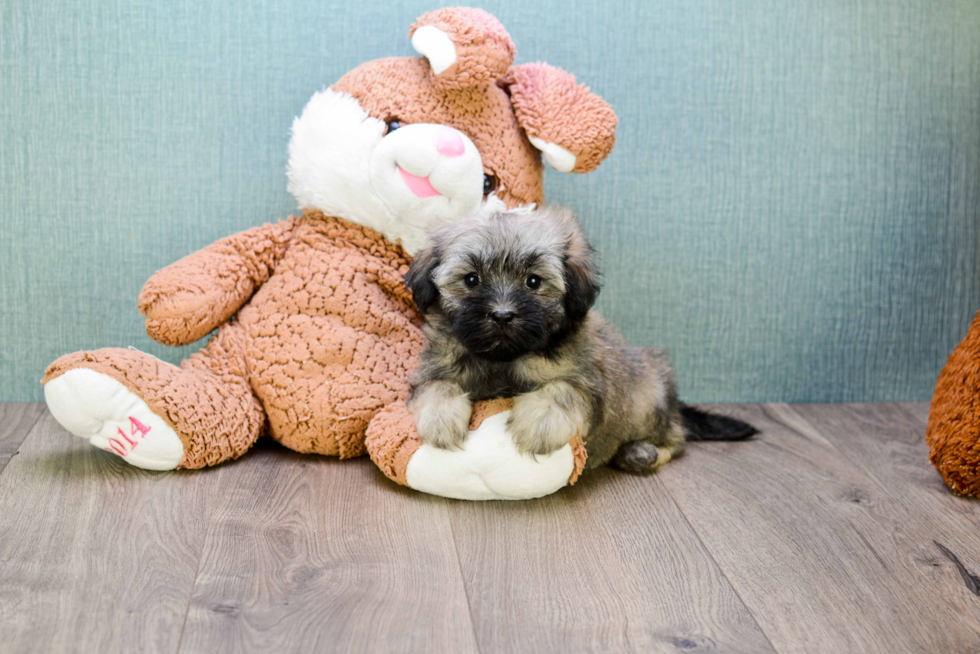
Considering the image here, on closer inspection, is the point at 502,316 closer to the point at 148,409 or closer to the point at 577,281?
the point at 577,281

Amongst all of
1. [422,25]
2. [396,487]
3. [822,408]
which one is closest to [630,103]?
[422,25]

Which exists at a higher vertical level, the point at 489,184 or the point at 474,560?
the point at 489,184

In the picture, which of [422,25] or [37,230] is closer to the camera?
[422,25]

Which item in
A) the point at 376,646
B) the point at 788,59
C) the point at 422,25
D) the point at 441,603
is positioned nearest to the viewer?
the point at 376,646

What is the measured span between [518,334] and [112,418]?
3.19 feet

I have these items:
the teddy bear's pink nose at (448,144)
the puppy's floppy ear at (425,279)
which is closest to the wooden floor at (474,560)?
the puppy's floppy ear at (425,279)

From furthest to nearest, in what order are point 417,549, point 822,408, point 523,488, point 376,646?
point 822,408 → point 523,488 → point 417,549 → point 376,646

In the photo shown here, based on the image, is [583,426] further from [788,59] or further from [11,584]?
[788,59]

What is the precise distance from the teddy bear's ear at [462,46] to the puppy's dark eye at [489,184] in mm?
232

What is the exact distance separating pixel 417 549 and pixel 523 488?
0.31 m

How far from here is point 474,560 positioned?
1.79 meters

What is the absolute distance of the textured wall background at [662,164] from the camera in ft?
8.37

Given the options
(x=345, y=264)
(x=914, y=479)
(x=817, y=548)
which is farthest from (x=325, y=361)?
(x=914, y=479)

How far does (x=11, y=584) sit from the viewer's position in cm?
162
